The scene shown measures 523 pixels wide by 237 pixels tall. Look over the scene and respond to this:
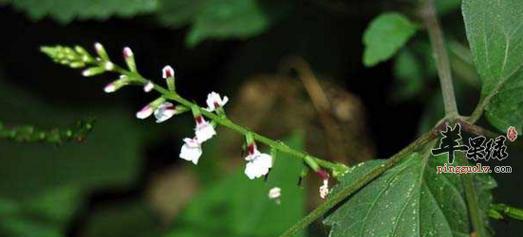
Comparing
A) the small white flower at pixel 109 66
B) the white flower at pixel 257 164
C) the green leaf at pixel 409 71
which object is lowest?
the white flower at pixel 257 164

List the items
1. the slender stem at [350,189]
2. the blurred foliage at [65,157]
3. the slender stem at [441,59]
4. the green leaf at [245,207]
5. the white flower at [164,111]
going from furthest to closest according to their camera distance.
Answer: the blurred foliage at [65,157], the green leaf at [245,207], the slender stem at [441,59], the white flower at [164,111], the slender stem at [350,189]

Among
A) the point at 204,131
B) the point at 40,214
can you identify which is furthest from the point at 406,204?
the point at 40,214

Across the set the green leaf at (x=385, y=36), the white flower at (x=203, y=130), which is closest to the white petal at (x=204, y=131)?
the white flower at (x=203, y=130)

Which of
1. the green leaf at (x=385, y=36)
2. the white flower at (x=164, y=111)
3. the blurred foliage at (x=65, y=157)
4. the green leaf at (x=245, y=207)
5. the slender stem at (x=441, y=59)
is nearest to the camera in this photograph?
the white flower at (x=164, y=111)

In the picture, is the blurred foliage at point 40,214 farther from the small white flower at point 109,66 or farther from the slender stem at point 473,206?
the slender stem at point 473,206

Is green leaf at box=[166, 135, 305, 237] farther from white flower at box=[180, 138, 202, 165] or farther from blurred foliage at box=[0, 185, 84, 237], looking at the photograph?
white flower at box=[180, 138, 202, 165]

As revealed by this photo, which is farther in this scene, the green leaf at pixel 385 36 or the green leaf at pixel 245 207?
the green leaf at pixel 245 207

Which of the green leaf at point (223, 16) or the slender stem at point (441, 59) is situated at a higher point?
the green leaf at point (223, 16)
